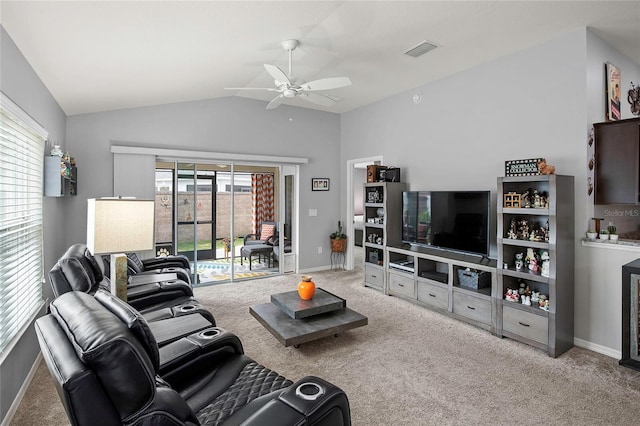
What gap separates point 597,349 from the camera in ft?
10.3

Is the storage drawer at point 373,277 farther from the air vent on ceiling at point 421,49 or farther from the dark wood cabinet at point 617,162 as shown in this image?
the air vent on ceiling at point 421,49

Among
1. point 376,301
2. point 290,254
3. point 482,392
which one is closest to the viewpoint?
point 482,392

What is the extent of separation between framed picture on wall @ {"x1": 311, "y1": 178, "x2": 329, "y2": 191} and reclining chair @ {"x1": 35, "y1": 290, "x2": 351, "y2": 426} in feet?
15.3

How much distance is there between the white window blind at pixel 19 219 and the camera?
216cm

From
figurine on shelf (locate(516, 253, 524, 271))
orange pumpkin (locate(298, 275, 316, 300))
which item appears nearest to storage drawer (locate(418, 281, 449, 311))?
figurine on shelf (locate(516, 253, 524, 271))

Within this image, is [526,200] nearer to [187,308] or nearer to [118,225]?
[187,308]

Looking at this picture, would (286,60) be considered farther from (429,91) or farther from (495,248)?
(495,248)

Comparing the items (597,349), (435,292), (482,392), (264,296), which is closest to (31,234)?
(264,296)

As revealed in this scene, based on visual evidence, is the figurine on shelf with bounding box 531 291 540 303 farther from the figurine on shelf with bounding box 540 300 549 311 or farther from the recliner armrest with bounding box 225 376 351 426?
the recliner armrest with bounding box 225 376 351 426

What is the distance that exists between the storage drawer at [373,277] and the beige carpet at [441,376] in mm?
1062

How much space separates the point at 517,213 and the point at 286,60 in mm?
2920

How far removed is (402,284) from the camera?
4625mm

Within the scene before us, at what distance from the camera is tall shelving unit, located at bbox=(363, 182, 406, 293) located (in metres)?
4.91

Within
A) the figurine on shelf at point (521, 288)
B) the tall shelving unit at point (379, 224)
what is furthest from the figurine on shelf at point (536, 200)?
the tall shelving unit at point (379, 224)
